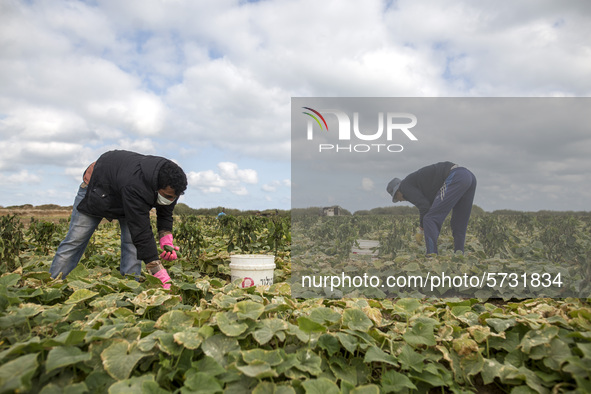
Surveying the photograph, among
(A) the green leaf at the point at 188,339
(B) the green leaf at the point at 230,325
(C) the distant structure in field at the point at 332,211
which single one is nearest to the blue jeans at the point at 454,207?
(C) the distant structure in field at the point at 332,211

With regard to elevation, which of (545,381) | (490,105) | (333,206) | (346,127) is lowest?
(545,381)

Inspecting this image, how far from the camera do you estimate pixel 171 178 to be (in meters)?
3.31

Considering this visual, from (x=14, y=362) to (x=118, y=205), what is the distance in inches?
84.4

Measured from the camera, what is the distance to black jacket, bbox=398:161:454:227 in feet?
12.2

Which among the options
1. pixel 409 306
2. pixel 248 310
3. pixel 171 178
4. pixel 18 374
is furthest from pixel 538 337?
pixel 171 178

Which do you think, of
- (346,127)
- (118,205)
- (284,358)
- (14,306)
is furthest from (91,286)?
(346,127)

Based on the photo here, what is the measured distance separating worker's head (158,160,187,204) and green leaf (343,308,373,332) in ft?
5.86

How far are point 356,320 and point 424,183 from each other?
1.93 m

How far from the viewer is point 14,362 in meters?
1.64

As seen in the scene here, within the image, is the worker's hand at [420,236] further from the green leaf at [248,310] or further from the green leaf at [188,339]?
the green leaf at [188,339]

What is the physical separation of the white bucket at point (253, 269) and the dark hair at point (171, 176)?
35.2 inches

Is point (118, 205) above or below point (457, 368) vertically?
above

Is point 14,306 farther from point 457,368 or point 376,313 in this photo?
point 457,368

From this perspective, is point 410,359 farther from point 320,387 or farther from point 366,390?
point 320,387
